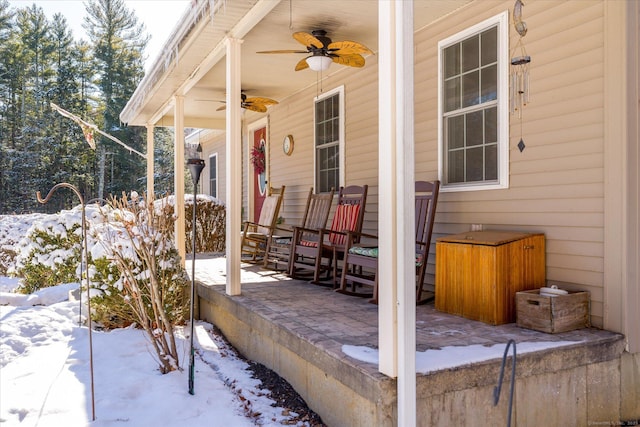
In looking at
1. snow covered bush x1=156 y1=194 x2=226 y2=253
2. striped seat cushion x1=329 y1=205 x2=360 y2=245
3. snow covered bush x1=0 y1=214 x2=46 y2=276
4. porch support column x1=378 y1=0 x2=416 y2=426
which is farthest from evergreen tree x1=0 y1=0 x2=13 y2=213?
porch support column x1=378 y1=0 x2=416 y2=426

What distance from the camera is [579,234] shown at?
296cm

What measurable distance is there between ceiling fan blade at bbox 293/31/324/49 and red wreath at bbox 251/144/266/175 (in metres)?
3.90

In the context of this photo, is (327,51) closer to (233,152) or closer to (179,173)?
(233,152)

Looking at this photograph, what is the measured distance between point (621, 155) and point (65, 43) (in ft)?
80.5

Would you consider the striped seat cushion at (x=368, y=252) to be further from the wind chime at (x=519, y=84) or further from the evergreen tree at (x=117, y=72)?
the evergreen tree at (x=117, y=72)

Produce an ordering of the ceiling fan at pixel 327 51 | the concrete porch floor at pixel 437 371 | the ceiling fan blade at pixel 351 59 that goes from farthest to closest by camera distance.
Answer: the ceiling fan blade at pixel 351 59, the ceiling fan at pixel 327 51, the concrete porch floor at pixel 437 371

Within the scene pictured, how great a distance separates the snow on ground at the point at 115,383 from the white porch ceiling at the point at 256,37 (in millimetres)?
2504

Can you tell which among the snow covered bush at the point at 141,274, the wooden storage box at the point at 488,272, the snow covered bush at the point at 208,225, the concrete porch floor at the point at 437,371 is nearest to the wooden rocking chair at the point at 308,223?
the snow covered bush at the point at 141,274

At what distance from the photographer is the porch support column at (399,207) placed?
6.38 ft

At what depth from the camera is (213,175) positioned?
1146cm

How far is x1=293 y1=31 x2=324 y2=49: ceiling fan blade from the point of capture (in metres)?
3.92

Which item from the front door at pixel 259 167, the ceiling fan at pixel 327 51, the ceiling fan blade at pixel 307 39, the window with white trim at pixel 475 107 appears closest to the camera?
the window with white trim at pixel 475 107

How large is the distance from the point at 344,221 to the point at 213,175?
7.28 metres

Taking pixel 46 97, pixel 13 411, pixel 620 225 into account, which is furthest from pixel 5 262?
pixel 46 97
